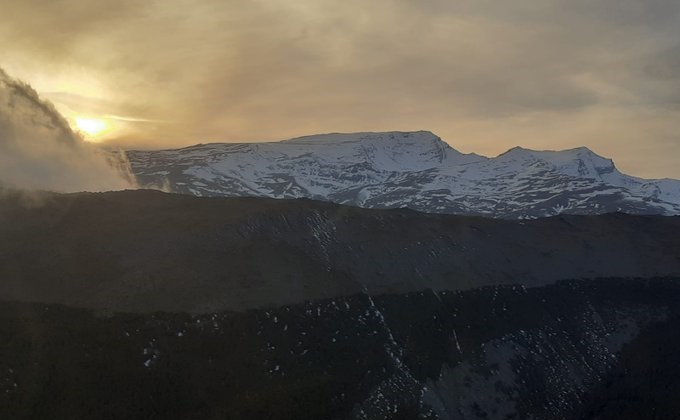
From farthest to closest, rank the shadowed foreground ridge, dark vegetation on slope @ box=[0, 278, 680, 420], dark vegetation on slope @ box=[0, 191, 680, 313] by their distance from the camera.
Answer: dark vegetation on slope @ box=[0, 191, 680, 313], the shadowed foreground ridge, dark vegetation on slope @ box=[0, 278, 680, 420]

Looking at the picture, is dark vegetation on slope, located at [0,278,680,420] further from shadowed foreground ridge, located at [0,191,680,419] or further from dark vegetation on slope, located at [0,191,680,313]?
dark vegetation on slope, located at [0,191,680,313]

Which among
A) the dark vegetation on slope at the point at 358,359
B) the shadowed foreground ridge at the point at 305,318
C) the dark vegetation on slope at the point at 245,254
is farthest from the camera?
the dark vegetation on slope at the point at 245,254

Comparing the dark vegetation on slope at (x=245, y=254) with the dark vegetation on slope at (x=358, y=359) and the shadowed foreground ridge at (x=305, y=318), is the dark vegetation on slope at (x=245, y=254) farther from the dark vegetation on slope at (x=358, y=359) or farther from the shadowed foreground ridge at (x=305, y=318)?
the dark vegetation on slope at (x=358, y=359)

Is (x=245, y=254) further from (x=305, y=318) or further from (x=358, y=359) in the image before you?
(x=358, y=359)

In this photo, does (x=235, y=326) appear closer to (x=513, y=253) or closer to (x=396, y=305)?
(x=396, y=305)

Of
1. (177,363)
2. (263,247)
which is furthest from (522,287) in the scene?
(177,363)

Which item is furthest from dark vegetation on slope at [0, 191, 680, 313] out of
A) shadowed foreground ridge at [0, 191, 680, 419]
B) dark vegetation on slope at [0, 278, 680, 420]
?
dark vegetation on slope at [0, 278, 680, 420]

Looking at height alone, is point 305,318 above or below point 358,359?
above

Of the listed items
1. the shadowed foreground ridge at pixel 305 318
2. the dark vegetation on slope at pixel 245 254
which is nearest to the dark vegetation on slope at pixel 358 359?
the shadowed foreground ridge at pixel 305 318

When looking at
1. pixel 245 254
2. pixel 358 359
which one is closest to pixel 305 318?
pixel 358 359
